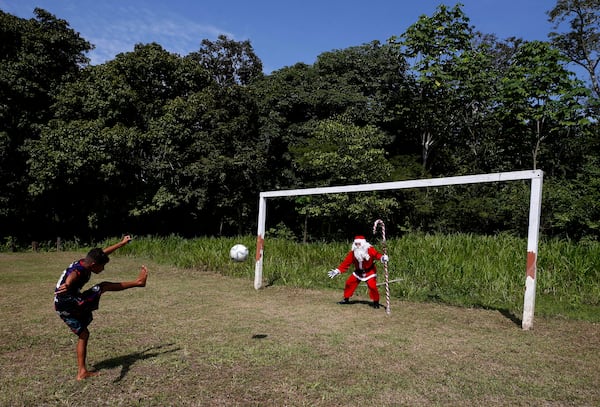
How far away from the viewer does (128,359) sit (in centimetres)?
589

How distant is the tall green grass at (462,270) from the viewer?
10312mm

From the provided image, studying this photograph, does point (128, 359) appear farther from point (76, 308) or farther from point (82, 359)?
point (76, 308)

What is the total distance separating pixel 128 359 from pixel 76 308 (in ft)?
3.67

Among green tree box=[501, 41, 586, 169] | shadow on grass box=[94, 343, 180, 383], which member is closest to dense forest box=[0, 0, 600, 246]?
green tree box=[501, 41, 586, 169]

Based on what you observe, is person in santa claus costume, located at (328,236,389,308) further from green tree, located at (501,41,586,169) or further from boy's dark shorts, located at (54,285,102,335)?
green tree, located at (501,41,586,169)

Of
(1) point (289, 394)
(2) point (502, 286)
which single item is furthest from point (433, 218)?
(1) point (289, 394)

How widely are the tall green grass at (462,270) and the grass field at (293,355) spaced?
1.10m

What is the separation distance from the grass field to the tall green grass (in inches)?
43.2

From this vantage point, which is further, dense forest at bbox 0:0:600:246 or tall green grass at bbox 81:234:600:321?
dense forest at bbox 0:0:600:246

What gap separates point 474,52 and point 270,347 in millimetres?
24833

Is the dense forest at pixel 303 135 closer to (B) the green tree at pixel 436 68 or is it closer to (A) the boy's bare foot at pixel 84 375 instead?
(B) the green tree at pixel 436 68

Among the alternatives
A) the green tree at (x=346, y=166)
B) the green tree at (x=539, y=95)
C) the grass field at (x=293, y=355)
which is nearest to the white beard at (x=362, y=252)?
the grass field at (x=293, y=355)

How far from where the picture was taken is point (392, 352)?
249 inches

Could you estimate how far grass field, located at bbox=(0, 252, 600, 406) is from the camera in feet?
15.6
